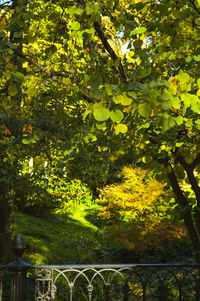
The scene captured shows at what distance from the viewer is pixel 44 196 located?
8961mm

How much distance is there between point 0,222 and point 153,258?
4534 millimetres

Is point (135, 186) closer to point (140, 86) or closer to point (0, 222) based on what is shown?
point (0, 222)

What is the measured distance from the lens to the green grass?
1108 centimetres

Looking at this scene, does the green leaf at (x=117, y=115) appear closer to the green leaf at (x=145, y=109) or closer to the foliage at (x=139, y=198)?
the green leaf at (x=145, y=109)

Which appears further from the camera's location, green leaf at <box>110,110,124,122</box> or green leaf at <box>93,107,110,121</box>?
green leaf at <box>110,110,124,122</box>

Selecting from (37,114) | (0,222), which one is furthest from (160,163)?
(0,222)

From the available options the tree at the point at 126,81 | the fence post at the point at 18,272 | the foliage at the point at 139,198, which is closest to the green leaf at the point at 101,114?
the tree at the point at 126,81

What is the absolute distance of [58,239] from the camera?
1303 cm

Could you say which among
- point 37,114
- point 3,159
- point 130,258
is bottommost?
point 130,258

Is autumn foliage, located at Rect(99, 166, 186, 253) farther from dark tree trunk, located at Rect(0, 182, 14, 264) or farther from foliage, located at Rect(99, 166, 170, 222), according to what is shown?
dark tree trunk, located at Rect(0, 182, 14, 264)

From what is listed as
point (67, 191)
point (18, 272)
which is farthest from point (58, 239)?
point (18, 272)

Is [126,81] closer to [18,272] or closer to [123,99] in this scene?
[123,99]

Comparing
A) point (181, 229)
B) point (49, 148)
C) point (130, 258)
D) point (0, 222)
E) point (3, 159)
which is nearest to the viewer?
point (3, 159)

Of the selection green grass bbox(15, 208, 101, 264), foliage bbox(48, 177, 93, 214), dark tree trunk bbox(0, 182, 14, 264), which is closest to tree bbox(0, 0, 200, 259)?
foliage bbox(48, 177, 93, 214)
